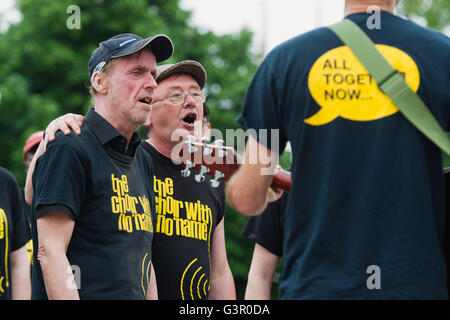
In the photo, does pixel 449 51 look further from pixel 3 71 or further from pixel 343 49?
pixel 3 71

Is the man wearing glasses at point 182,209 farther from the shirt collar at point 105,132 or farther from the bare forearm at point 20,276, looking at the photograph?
the bare forearm at point 20,276

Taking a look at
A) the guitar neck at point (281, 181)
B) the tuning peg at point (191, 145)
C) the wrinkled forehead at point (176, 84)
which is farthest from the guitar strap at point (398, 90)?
the wrinkled forehead at point (176, 84)

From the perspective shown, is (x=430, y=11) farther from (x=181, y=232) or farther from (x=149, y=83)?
(x=149, y=83)

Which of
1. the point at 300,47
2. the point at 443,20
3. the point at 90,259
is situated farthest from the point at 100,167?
the point at 443,20

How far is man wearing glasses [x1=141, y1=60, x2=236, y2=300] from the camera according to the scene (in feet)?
15.5

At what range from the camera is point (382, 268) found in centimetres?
273

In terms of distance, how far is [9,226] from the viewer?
18.9 feet

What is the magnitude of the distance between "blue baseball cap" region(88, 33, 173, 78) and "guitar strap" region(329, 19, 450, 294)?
1.70 m

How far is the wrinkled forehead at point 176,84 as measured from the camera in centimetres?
532

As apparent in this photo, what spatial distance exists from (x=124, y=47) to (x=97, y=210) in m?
1.04

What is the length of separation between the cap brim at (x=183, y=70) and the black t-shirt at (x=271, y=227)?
1112 millimetres

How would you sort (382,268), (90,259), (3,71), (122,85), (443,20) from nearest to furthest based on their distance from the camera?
(382,268) < (90,259) < (122,85) < (3,71) < (443,20)

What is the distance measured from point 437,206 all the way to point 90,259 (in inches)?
71.3

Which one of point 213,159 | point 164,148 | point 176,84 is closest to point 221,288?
point 164,148
